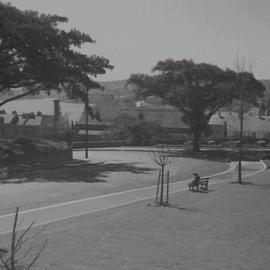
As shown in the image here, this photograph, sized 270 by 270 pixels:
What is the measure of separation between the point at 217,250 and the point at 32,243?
15.1 ft

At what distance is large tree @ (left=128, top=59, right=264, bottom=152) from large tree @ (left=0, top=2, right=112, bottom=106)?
54.9ft

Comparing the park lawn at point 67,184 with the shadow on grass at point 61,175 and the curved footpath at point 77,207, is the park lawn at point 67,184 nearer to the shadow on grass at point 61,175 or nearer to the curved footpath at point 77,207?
the shadow on grass at point 61,175

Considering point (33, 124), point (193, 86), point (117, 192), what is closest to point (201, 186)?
point (117, 192)

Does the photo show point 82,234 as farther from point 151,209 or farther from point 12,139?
point 12,139

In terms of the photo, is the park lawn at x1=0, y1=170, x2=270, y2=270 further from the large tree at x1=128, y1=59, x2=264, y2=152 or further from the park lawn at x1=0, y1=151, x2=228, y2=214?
the large tree at x1=128, y1=59, x2=264, y2=152

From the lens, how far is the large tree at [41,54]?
35.7m

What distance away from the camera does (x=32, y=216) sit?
53.9 feet

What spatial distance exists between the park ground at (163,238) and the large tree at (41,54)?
20.0m

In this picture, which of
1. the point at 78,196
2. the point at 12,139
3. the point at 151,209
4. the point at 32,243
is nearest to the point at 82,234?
the point at 32,243

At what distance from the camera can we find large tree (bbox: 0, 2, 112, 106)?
3572 centimetres

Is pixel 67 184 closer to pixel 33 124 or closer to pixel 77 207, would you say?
pixel 77 207

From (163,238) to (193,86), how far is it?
45597 millimetres

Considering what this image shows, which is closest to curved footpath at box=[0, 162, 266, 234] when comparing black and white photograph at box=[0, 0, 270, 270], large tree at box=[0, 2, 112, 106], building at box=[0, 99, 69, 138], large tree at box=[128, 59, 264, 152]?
black and white photograph at box=[0, 0, 270, 270]

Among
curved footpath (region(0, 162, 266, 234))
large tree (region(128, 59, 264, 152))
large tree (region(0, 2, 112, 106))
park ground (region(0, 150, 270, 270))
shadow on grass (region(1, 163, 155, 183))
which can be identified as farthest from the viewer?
large tree (region(128, 59, 264, 152))
